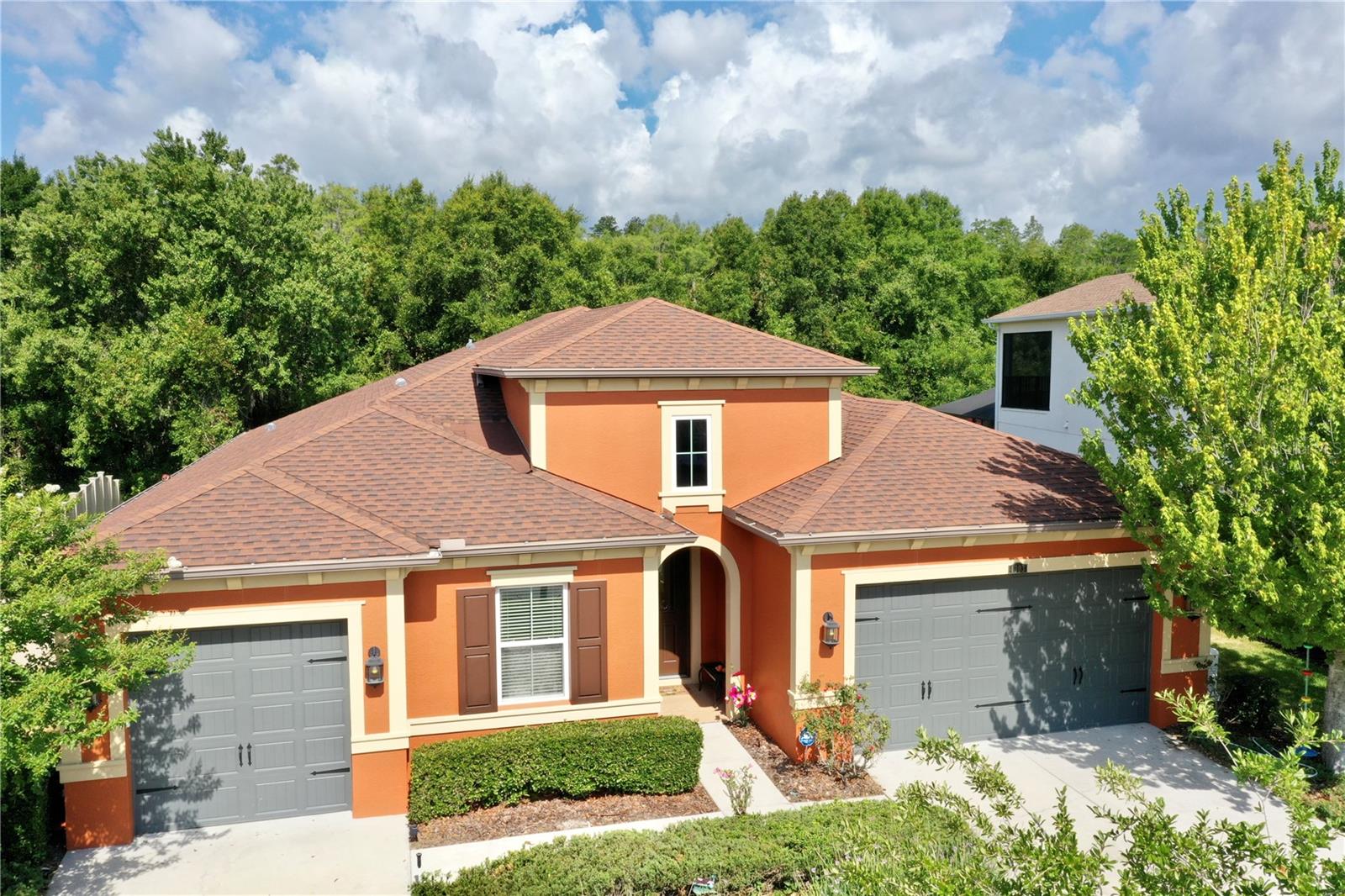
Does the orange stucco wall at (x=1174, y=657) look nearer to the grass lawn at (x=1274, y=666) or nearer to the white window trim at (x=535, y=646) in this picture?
the grass lawn at (x=1274, y=666)

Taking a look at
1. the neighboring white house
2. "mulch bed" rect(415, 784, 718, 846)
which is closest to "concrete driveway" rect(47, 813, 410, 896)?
"mulch bed" rect(415, 784, 718, 846)

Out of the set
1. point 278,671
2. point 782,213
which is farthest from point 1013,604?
point 782,213

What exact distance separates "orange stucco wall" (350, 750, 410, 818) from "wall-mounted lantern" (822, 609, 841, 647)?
5.49 m

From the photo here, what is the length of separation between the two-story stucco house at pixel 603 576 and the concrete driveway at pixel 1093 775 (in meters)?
0.42

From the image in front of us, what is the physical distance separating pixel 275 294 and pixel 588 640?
1822cm

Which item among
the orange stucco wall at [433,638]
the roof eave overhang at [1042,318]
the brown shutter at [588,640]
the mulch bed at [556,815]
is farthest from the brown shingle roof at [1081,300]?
the orange stucco wall at [433,638]

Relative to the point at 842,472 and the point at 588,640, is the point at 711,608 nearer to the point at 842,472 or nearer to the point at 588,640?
the point at 842,472

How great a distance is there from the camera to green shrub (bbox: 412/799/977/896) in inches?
321

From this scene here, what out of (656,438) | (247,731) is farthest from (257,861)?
(656,438)

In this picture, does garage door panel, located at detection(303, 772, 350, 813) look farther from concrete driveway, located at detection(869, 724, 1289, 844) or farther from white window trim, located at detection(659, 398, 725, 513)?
concrete driveway, located at detection(869, 724, 1289, 844)

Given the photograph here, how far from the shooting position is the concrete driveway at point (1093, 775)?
418 inches

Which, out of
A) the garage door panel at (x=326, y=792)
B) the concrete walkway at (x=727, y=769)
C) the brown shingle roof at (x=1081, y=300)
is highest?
the brown shingle roof at (x=1081, y=300)

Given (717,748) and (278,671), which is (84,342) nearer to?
(278,671)

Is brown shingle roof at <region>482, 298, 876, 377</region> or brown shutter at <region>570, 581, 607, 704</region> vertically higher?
brown shingle roof at <region>482, 298, 876, 377</region>
